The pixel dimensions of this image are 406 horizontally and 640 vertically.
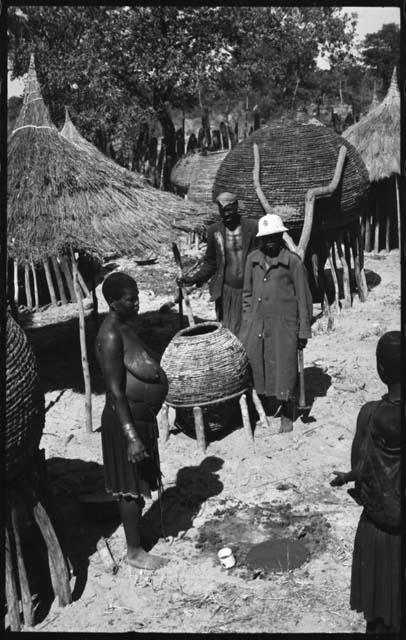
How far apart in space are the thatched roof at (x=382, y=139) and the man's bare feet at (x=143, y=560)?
10385 mm

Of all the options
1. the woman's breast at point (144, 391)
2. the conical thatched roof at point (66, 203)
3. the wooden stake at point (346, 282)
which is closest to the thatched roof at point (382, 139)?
the wooden stake at point (346, 282)

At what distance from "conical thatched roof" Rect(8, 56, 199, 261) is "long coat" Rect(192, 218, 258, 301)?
75cm

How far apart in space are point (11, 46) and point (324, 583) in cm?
1662

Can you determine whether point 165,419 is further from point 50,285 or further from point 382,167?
point 382,167

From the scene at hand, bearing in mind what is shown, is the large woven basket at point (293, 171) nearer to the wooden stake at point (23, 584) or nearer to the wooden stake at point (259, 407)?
the wooden stake at point (259, 407)

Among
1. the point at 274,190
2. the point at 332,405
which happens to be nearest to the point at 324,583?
the point at 332,405

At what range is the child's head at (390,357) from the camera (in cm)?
325

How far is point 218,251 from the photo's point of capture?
7512 mm

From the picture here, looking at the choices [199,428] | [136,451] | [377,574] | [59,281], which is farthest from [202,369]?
[59,281]

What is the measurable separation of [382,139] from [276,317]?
8.63 metres

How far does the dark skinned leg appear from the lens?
16.4 feet

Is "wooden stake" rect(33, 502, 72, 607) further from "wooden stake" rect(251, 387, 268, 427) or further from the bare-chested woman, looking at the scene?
"wooden stake" rect(251, 387, 268, 427)

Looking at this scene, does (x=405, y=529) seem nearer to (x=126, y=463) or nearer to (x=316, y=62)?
(x=126, y=463)

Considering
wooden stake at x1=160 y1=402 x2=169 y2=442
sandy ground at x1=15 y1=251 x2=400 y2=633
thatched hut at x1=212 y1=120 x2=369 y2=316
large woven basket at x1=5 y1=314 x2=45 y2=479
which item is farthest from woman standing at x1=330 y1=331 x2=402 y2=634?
thatched hut at x1=212 y1=120 x2=369 y2=316
